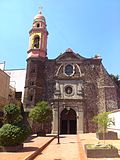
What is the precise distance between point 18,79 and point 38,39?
8.10 metres

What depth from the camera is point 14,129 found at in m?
12.7

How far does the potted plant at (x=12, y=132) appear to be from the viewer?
12.3 m

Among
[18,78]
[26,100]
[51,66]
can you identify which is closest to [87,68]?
[51,66]

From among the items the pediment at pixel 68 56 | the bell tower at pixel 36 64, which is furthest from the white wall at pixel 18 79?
the pediment at pixel 68 56

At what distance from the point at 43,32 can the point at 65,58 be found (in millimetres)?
5724

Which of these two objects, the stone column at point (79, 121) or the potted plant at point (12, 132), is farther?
the stone column at point (79, 121)

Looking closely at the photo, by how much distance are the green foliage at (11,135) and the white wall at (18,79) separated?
22479 millimetres

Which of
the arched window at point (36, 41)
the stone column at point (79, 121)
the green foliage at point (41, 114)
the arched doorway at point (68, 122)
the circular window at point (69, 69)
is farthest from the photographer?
the arched window at point (36, 41)

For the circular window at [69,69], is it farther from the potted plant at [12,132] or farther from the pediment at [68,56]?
the potted plant at [12,132]

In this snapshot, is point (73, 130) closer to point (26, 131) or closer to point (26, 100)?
point (26, 100)

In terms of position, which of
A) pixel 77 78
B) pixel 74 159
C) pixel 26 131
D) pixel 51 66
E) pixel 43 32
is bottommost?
pixel 74 159

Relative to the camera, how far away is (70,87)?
31.8 metres

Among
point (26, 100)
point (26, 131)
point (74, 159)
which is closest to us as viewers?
point (74, 159)

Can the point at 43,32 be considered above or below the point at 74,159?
above
